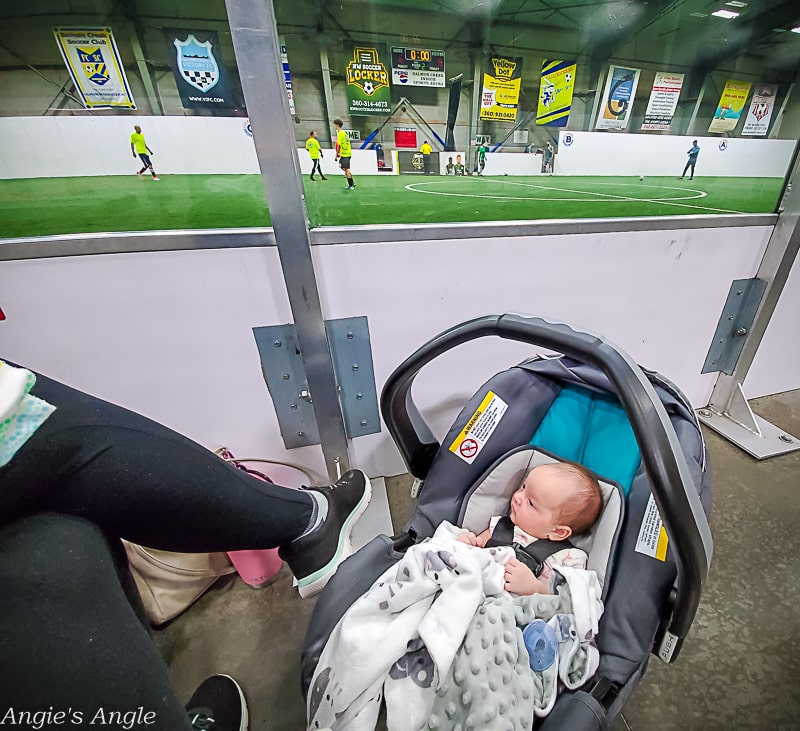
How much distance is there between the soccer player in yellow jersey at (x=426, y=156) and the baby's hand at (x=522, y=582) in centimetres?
112

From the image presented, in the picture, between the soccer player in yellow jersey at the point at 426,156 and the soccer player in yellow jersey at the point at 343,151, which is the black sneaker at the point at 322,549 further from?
the soccer player in yellow jersey at the point at 426,156

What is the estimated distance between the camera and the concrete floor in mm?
697

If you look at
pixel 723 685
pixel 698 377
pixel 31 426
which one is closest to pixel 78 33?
pixel 31 426

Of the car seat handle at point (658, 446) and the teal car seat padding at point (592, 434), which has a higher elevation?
the car seat handle at point (658, 446)

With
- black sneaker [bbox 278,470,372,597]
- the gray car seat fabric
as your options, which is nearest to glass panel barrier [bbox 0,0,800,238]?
the gray car seat fabric

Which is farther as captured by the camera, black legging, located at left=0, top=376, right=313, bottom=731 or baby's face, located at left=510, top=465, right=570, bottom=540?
baby's face, located at left=510, top=465, right=570, bottom=540

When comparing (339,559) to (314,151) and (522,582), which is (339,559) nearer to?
(522,582)

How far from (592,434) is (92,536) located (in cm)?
81

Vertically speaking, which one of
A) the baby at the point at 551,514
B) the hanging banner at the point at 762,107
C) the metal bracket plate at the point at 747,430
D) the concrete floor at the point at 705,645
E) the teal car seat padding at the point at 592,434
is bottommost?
the concrete floor at the point at 705,645

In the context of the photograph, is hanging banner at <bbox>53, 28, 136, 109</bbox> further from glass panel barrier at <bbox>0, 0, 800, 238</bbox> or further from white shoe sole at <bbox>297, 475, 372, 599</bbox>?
white shoe sole at <bbox>297, 475, 372, 599</bbox>

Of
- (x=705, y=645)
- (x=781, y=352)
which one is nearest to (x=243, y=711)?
(x=705, y=645)

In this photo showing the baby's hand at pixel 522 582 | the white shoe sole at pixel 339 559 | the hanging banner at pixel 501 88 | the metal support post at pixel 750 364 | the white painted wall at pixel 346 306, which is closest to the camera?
the baby's hand at pixel 522 582

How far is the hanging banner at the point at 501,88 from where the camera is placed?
1.04 meters

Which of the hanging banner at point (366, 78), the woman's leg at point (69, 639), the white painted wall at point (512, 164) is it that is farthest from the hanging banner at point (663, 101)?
the woman's leg at point (69, 639)
